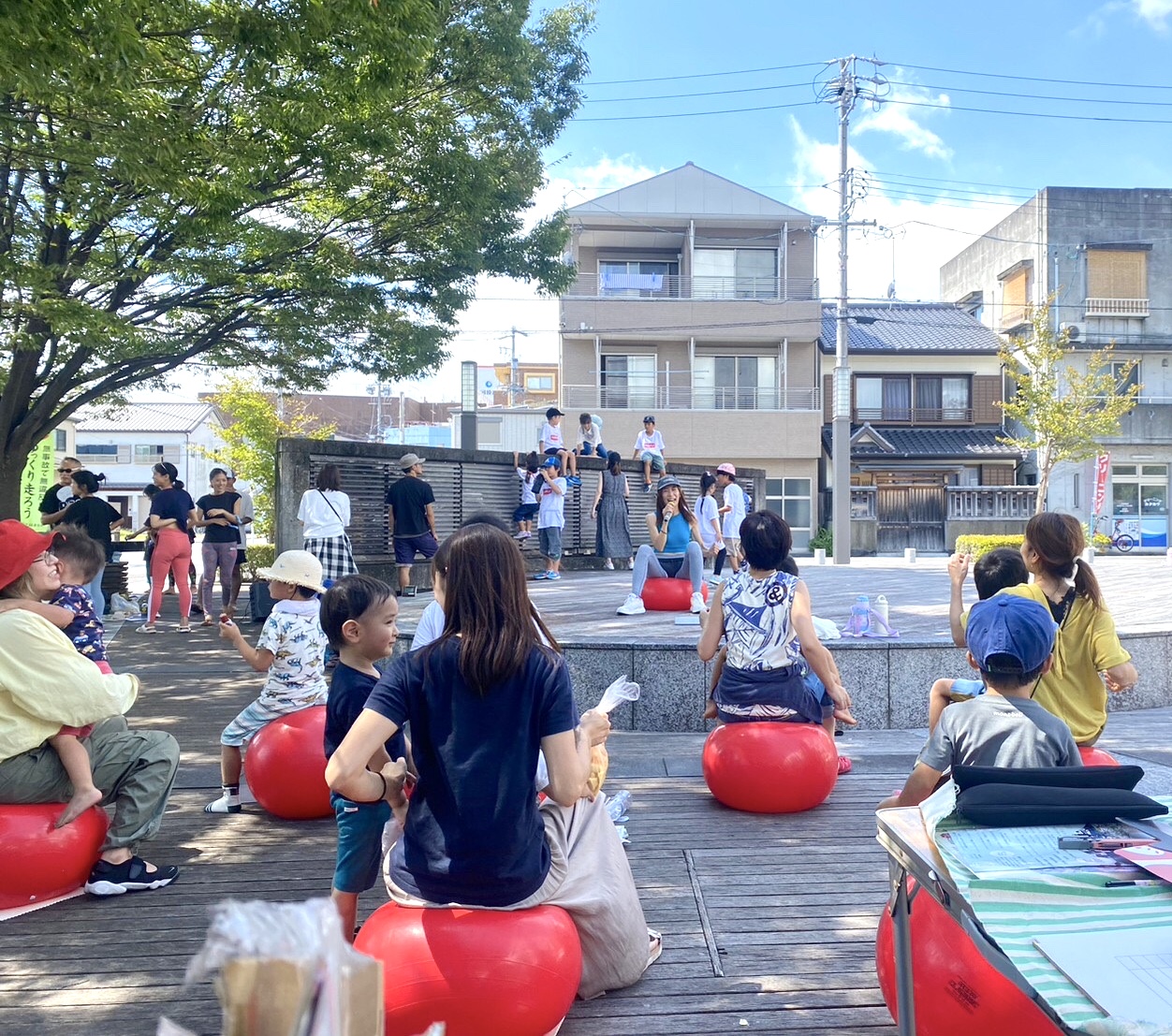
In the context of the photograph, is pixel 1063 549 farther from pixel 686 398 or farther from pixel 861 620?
pixel 686 398

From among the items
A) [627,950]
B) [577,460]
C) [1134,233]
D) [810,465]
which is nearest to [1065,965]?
[627,950]

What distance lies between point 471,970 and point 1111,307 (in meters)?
39.8

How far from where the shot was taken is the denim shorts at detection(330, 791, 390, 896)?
3.50 meters

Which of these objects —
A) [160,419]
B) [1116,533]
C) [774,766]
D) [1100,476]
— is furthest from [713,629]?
[160,419]

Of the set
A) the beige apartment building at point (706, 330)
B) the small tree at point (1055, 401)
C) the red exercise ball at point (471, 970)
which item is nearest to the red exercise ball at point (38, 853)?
the red exercise ball at point (471, 970)

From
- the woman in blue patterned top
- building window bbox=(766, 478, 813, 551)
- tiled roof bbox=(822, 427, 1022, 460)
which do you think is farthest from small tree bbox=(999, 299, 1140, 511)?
the woman in blue patterned top

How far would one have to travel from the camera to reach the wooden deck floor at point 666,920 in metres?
3.18

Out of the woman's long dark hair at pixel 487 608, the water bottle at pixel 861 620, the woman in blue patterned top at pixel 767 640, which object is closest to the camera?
the woman's long dark hair at pixel 487 608

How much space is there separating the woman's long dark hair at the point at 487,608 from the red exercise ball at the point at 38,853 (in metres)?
2.44

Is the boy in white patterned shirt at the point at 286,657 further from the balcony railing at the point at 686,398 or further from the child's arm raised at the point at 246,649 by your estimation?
the balcony railing at the point at 686,398

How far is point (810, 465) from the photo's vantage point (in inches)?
1296

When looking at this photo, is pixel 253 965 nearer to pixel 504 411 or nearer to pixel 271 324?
pixel 271 324

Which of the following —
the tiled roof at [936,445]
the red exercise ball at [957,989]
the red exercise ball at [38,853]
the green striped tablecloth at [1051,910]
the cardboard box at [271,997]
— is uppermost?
the tiled roof at [936,445]

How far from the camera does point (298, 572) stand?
16.6 ft
